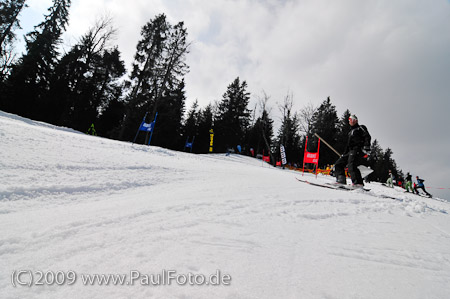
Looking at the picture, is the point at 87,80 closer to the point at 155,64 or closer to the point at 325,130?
the point at 155,64

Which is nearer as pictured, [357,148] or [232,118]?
[357,148]

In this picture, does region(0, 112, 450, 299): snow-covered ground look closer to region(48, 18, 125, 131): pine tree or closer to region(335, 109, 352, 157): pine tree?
region(48, 18, 125, 131): pine tree

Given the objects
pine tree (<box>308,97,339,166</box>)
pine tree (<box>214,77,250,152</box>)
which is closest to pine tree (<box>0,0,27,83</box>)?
pine tree (<box>214,77,250,152</box>)

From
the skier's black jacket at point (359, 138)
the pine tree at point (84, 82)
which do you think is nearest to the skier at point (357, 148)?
the skier's black jacket at point (359, 138)

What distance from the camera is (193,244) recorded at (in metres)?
1.46

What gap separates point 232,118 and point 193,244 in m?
40.7

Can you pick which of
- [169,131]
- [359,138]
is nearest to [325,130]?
[169,131]

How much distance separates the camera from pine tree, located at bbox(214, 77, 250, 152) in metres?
39.8

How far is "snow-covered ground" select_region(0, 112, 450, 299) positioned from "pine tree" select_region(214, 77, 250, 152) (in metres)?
36.0

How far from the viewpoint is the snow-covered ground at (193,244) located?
1062mm

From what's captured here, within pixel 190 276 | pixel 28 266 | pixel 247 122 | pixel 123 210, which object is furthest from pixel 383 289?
pixel 247 122

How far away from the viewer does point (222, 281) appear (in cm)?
113

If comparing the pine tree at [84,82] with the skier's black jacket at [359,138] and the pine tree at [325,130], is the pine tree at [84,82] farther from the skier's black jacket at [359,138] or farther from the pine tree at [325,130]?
the pine tree at [325,130]

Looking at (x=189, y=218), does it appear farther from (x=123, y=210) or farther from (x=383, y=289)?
(x=383, y=289)
